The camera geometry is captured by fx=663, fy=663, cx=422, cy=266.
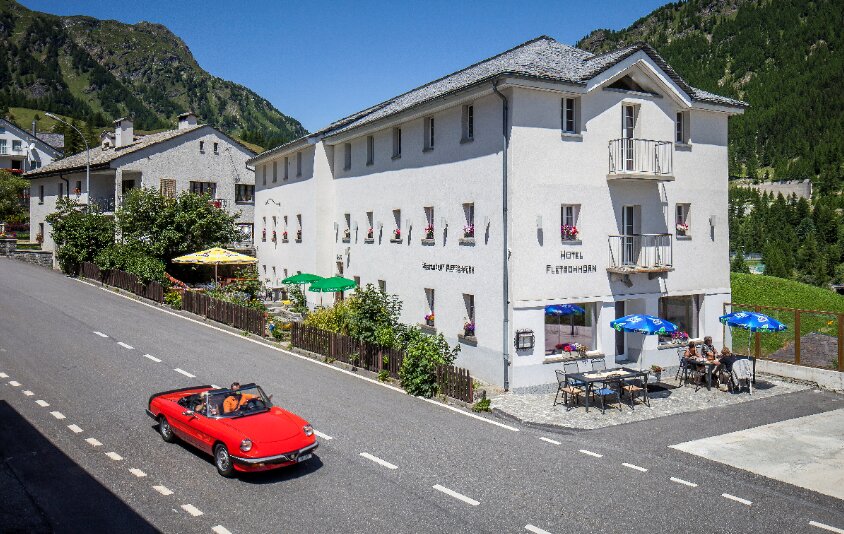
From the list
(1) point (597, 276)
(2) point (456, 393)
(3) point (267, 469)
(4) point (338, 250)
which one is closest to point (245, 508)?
(3) point (267, 469)

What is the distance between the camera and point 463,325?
74.0ft

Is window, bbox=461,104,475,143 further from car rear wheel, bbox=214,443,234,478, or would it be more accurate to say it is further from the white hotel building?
car rear wheel, bbox=214,443,234,478

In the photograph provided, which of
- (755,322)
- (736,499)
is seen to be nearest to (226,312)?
(755,322)

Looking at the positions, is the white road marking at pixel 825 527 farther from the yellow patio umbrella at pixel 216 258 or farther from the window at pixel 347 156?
the yellow patio umbrella at pixel 216 258

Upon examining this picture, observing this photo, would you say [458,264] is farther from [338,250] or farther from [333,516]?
[333,516]

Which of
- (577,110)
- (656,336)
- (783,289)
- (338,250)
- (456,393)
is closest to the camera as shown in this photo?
(456,393)

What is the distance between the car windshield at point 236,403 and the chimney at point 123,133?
143 feet

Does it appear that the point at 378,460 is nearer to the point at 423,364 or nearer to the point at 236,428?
the point at 236,428

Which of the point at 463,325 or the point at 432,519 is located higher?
the point at 463,325

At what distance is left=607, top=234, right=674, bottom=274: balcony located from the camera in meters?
21.8

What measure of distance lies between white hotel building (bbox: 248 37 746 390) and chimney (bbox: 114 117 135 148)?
31.7 metres

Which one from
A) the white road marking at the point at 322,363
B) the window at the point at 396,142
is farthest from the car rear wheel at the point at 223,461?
the window at the point at 396,142

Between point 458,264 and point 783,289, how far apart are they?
3097cm

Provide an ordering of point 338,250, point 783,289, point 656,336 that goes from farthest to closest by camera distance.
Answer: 1. point 783,289
2. point 338,250
3. point 656,336
